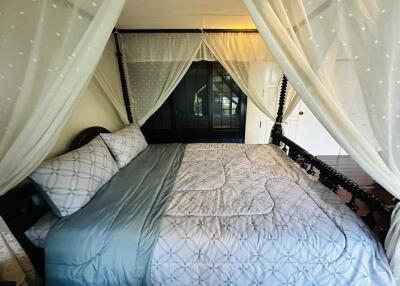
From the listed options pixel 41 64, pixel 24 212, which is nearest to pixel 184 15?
pixel 41 64

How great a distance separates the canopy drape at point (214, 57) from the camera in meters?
2.81

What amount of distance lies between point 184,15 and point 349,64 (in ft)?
6.75

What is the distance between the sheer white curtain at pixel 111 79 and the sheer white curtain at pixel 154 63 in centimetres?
18

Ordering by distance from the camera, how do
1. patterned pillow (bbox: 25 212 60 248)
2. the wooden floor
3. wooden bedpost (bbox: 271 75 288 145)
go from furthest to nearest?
the wooden floor
wooden bedpost (bbox: 271 75 288 145)
patterned pillow (bbox: 25 212 60 248)

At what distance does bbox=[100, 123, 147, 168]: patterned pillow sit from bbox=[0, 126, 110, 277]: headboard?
2.54 ft

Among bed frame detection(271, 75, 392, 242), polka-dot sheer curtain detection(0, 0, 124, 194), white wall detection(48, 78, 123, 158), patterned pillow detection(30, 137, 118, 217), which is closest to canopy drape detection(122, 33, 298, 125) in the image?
white wall detection(48, 78, 123, 158)

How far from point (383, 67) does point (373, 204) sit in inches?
33.5

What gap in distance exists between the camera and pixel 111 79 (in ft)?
9.33

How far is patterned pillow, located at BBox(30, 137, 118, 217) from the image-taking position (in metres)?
1.28

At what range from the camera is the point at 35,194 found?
140 cm

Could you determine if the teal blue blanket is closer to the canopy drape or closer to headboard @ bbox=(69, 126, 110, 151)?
headboard @ bbox=(69, 126, 110, 151)

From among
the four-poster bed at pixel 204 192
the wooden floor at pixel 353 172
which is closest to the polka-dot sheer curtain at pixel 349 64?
the four-poster bed at pixel 204 192

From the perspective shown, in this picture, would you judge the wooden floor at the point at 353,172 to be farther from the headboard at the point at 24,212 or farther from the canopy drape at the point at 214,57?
the headboard at the point at 24,212

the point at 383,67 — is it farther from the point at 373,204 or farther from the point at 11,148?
the point at 11,148
